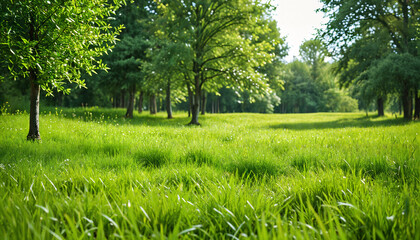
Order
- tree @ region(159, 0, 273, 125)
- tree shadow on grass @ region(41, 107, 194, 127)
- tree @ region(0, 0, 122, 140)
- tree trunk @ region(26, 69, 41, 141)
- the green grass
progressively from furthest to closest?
tree @ region(159, 0, 273, 125) → tree shadow on grass @ region(41, 107, 194, 127) → tree trunk @ region(26, 69, 41, 141) → tree @ region(0, 0, 122, 140) → the green grass

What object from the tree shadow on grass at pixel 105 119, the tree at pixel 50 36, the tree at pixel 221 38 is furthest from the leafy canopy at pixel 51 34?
the tree at pixel 221 38

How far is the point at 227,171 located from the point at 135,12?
58.0 feet

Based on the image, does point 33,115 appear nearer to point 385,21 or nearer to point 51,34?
point 51,34

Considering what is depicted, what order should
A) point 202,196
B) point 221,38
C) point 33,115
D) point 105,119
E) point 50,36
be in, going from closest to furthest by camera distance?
point 202,196 → point 50,36 → point 33,115 → point 105,119 → point 221,38

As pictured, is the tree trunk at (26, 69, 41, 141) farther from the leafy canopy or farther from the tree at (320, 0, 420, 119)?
the tree at (320, 0, 420, 119)

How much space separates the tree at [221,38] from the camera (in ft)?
44.1

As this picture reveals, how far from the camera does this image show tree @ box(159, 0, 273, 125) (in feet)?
44.1

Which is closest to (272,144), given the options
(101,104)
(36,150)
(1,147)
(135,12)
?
(36,150)

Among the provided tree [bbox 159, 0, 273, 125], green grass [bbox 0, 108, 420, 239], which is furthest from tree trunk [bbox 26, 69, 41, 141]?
tree [bbox 159, 0, 273, 125]

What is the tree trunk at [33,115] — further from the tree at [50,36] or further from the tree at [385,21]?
the tree at [385,21]

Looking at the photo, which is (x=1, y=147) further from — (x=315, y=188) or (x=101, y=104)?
(x=101, y=104)

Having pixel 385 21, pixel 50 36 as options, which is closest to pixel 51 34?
pixel 50 36

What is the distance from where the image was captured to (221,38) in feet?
48.3

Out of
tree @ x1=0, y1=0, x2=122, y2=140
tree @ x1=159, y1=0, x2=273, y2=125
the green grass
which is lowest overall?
the green grass
